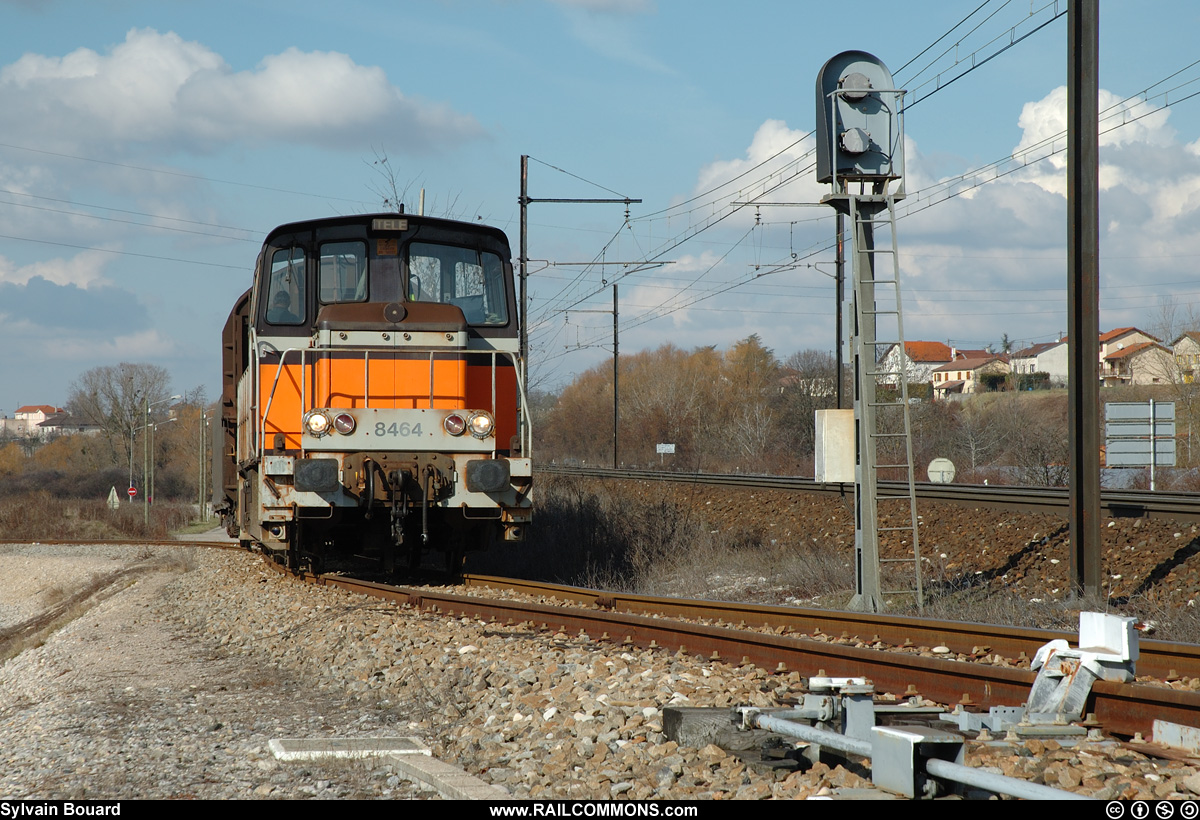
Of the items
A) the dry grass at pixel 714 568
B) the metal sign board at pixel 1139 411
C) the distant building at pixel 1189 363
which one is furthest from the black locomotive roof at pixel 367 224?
the distant building at pixel 1189 363

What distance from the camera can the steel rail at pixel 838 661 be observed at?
4641 millimetres

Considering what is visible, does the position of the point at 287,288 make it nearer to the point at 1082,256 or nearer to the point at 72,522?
the point at 1082,256

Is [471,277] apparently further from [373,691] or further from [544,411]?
[544,411]

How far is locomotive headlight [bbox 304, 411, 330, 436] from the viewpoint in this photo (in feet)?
30.6

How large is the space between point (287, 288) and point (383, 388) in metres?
1.51

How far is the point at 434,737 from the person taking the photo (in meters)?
5.12

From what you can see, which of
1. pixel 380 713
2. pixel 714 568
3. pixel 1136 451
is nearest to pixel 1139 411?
pixel 1136 451

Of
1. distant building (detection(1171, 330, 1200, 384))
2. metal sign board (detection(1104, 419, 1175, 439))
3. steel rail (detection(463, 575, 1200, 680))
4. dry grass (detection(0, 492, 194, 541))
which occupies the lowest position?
dry grass (detection(0, 492, 194, 541))

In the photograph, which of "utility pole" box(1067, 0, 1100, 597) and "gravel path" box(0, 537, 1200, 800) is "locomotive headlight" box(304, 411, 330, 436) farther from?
"utility pole" box(1067, 0, 1100, 597)

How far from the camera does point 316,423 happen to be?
30.7 feet

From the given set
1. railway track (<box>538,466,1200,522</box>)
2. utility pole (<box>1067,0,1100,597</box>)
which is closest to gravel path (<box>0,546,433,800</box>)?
railway track (<box>538,466,1200,522</box>)

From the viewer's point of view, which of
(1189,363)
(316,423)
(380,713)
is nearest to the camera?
(380,713)
